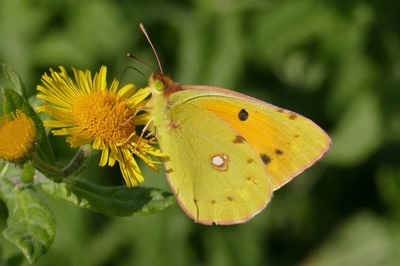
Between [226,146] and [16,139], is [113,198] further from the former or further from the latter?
[226,146]

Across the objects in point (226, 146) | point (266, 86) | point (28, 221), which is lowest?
point (266, 86)

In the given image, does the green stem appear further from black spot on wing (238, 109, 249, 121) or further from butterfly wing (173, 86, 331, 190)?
black spot on wing (238, 109, 249, 121)

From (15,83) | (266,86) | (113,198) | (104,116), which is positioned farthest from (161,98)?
(266,86)

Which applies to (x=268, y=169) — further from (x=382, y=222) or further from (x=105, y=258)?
(x=382, y=222)

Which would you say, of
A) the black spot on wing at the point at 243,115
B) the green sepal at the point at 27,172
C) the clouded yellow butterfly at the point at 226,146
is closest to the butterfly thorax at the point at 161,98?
the clouded yellow butterfly at the point at 226,146

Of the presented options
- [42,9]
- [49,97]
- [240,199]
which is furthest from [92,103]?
[42,9]

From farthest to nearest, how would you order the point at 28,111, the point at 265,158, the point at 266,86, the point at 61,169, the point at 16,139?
the point at 266,86 → the point at 265,158 → the point at 61,169 → the point at 28,111 → the point at 16,139

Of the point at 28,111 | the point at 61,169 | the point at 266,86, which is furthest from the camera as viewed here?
the point at 266,86
